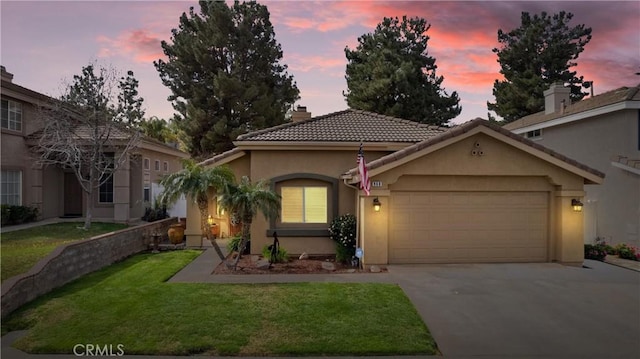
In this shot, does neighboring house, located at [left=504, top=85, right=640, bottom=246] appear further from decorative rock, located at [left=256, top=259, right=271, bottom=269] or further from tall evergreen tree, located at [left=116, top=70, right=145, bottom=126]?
tall evergreen tree, located at [left=116, top=70, right=145, bottom=126]

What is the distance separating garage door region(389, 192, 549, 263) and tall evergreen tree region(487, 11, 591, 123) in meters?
24.1

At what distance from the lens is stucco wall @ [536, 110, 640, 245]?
14.5 meters

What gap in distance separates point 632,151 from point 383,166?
10.9m

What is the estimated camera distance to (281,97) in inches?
1234

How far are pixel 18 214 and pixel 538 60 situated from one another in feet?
121

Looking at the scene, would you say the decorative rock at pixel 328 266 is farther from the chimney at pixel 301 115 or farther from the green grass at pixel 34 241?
the chimney at pixel 301 115

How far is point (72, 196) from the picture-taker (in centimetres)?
1778

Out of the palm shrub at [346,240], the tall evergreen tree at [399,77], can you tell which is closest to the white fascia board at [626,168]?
the palm shrub at [346,240]

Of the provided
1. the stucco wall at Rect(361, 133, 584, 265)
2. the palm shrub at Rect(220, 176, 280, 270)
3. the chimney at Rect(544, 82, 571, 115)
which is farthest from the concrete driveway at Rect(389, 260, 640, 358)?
the chimney at Rect(544, 82, 571, 115)

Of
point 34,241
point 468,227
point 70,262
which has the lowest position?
point 70,262

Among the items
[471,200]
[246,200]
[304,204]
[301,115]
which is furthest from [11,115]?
[471,200]

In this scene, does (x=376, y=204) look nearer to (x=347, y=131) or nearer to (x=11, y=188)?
(x=347, y=131)

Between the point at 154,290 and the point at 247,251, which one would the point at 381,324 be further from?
the point at 247,251

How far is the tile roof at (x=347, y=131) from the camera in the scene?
12.4 m
